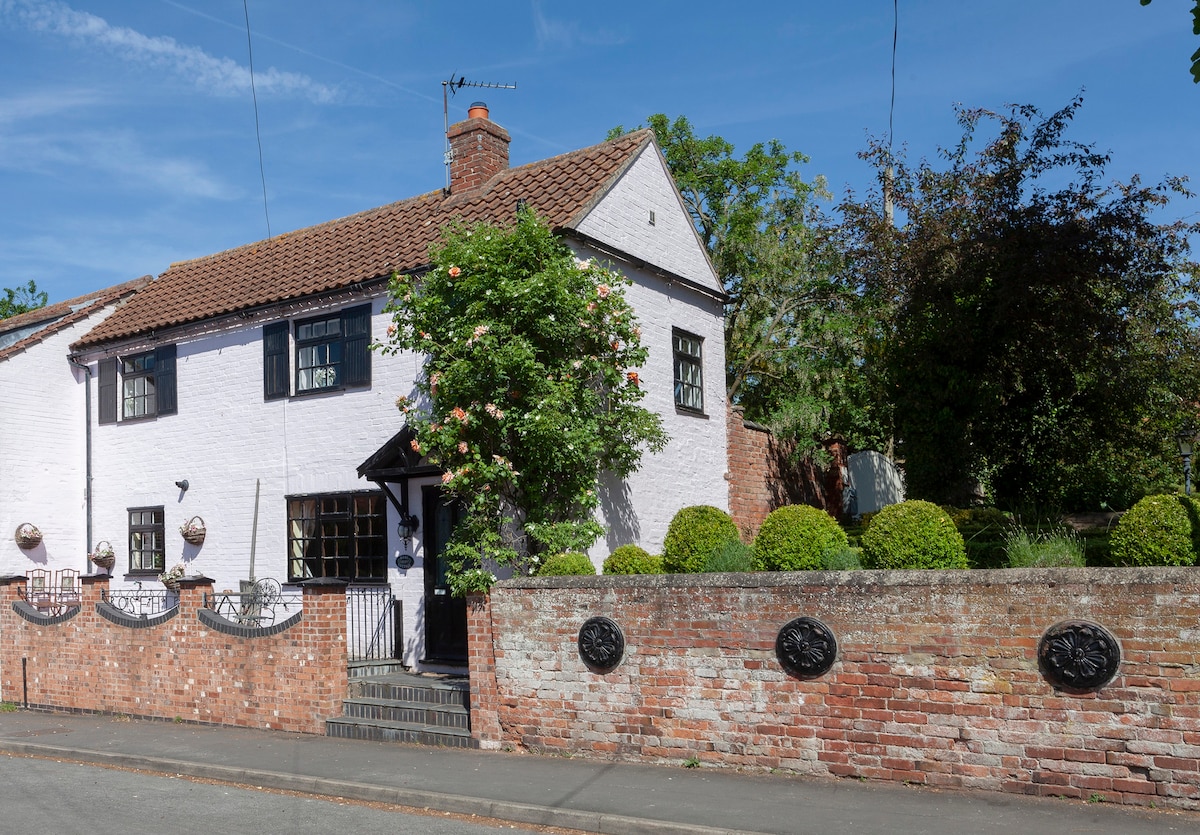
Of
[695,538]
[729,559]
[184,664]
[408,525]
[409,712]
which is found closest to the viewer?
[729,559]

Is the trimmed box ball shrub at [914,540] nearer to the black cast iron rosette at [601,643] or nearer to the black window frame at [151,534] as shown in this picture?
the black cast iron rosette at [601,643]

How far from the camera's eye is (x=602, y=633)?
1027cm

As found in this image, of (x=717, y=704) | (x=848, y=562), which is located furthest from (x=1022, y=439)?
(x=717, y=704)

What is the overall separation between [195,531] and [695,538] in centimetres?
941

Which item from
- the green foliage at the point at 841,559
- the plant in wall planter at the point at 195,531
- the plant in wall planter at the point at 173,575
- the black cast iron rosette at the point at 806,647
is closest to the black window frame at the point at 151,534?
the plant in wall planter at the point at 173,575

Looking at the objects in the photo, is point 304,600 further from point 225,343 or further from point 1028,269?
point 1028,269

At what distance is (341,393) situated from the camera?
1555 centimetres

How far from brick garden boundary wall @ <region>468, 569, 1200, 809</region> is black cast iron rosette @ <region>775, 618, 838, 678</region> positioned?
0.07 metres

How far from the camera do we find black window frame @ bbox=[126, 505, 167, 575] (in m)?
17.9

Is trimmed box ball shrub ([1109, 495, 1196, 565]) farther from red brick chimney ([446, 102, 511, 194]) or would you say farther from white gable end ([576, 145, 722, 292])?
red brick chimney ([446, 102, 511, 194])

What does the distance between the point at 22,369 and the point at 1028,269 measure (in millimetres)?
16621

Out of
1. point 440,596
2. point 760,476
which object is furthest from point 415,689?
point 760,476

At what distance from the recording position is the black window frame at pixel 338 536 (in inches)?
593

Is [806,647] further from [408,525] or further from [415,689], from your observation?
[408,525]
